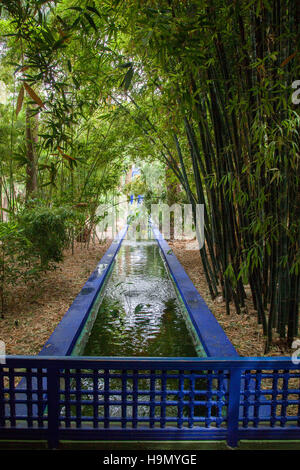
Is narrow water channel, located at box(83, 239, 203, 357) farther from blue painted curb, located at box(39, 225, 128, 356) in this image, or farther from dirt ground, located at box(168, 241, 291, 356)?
dirt ground, located at box(168, 241, 291, 356)

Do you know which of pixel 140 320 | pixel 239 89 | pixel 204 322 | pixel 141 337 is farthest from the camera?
pixel 140 320

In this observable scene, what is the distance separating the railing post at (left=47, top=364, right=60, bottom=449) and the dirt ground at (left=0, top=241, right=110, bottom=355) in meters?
1.07

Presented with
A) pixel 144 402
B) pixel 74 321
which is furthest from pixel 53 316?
pixel 144 402

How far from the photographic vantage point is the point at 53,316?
10.8 feet

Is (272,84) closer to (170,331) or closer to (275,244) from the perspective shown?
(275,244)

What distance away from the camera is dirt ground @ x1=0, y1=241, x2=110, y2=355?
108 inches

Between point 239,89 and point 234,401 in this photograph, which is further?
point 239,89

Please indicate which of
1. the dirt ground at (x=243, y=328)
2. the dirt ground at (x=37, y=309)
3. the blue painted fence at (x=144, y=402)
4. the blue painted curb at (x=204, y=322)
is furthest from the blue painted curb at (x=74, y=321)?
the dirt ground at (x=243, y=328)

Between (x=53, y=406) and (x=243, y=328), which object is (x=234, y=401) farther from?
(x=243, y=328)

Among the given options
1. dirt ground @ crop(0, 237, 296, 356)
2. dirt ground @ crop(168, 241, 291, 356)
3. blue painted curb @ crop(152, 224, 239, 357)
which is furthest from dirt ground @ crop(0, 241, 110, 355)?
dirt ground @ crop(168, 241, 291, 356)

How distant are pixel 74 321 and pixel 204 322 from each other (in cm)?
116

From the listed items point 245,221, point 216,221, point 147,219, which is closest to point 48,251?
point 216,221

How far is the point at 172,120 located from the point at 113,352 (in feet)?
6.87

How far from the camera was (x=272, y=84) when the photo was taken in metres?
2.04
